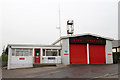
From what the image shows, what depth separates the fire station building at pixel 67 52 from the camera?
17.2 m

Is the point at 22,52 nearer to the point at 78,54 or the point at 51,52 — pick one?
the point at 51,52

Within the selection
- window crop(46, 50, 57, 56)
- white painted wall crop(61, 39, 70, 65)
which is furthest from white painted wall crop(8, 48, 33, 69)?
white painted wall crop(61, 39, 70, 65)

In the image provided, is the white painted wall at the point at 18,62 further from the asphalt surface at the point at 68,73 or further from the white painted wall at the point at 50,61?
the asphalt surface at the point at 68,73

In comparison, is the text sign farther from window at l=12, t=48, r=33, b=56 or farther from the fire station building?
window at l=12, t=48, r=33, b=56

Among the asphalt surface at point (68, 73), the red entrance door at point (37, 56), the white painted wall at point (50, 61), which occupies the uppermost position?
the red entrance door at point (37, 56)

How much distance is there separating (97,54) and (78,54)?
107 inches

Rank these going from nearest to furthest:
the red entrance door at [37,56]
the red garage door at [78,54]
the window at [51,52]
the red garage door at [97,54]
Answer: the red entrance door at [37,56] → the red garage door at [78,54] → the window at [51,52] → the red garage door at [97,54]

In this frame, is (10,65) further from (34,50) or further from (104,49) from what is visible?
(104,49)

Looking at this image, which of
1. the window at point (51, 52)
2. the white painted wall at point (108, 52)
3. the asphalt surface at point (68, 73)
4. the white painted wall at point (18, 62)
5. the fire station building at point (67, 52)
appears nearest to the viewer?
the asphalt surface at point (68, 73)

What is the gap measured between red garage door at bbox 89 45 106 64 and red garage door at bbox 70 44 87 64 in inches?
33.2

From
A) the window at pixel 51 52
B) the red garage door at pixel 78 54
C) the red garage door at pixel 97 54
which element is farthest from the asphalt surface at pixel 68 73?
the red garage door at pixel 97 54

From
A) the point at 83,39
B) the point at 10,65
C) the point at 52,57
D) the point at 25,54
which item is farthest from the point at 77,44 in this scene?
the point at 10,65

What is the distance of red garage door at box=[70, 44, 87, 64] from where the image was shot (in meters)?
18.0

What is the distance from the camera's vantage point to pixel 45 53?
59.9ft
